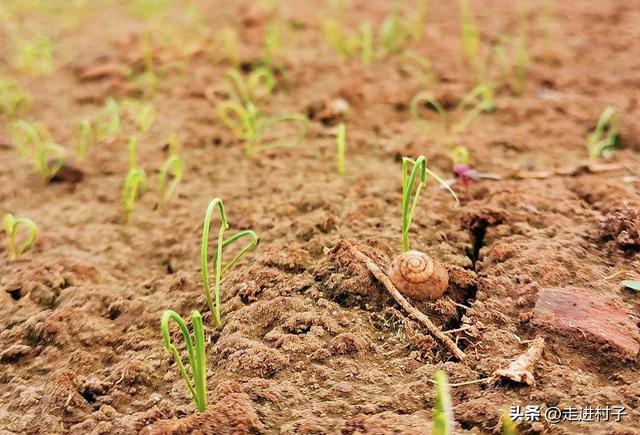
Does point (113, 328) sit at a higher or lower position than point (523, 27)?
lower

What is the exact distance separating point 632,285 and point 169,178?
148 cm

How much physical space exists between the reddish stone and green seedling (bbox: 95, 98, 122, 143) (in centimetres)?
166

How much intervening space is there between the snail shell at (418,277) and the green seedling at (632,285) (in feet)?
1.37

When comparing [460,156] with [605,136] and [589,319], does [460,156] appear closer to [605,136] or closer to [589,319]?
[605,136]

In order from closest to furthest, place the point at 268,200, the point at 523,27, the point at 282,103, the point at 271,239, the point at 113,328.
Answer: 1. the point at 113,328
2. the point at 271,239
3. the point at 268,200
4. the point at 282,103
5. the point at 523,27

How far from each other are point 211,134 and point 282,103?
36 centimetres

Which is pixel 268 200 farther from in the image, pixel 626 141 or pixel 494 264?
pixel 626 141

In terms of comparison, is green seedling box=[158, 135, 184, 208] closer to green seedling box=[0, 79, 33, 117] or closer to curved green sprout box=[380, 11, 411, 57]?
green seedling box=[0, 79, 33, 117]

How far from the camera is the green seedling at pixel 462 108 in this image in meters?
2.37

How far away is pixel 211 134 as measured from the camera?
248 centimetres

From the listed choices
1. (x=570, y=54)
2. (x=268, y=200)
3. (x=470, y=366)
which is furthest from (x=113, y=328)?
(x=570, y=54)

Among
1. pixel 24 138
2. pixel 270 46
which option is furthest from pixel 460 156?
pixel 24 138

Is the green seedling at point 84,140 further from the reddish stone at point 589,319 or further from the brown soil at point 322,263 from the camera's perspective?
the reddish stone at point 589,319

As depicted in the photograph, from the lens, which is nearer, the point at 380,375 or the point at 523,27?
the point at 380,375
